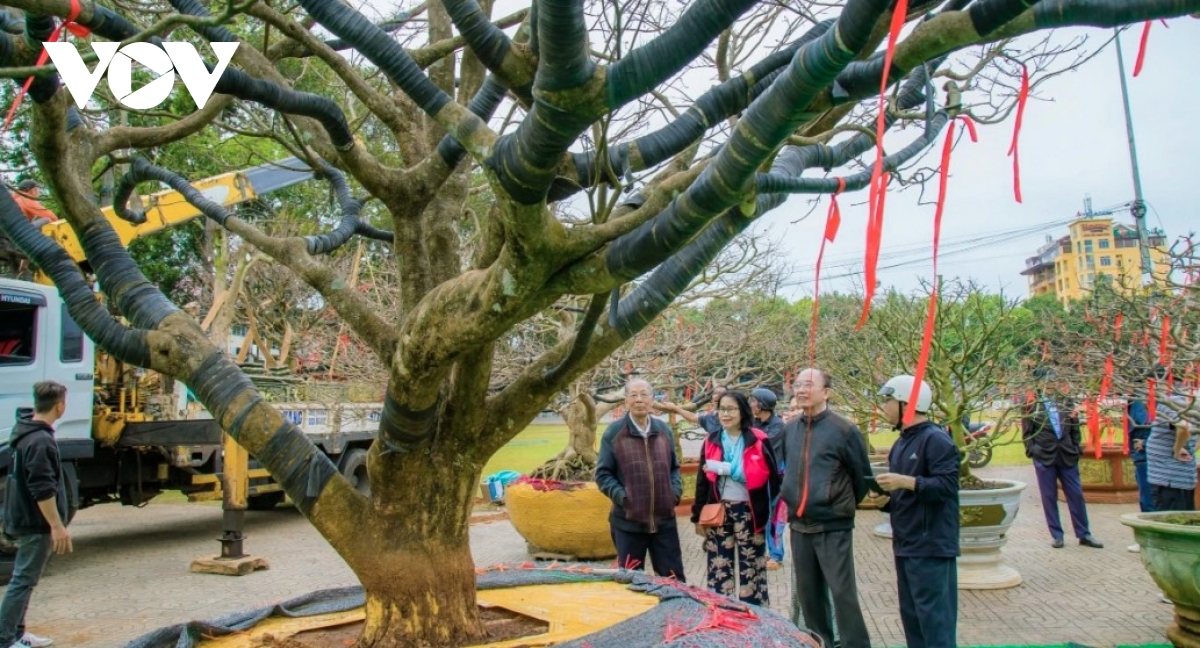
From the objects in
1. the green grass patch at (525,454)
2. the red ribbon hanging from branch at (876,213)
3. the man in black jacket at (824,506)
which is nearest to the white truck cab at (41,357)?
the man in black jacket at (824,506)

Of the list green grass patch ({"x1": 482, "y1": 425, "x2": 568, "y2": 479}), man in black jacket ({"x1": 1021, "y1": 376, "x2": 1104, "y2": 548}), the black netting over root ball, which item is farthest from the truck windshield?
man in black jacket ({"x1": 1021, "y1": 376, "x2": 1104, "y2": 548})

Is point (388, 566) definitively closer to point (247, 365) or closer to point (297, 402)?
point (297, 402)

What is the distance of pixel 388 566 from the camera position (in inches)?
138

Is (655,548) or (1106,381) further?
(1106,381)

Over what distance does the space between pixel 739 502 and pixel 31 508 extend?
15.8 feet

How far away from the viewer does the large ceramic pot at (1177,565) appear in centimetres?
509

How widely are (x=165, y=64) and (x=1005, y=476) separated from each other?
16420 millimetres

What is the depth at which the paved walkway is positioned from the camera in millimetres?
6285

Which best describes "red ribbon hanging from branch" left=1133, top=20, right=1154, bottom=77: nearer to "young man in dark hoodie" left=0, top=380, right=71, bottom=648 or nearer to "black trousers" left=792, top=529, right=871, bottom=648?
"black trousers" left=792, top=529, right=871, bottom=648

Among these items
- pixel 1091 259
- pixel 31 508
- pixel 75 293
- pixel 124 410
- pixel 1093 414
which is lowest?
pixel 31 508

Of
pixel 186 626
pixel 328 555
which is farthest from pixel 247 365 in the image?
pixel 186 626

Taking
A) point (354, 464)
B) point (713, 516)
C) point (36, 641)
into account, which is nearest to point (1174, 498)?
point (713, 516)

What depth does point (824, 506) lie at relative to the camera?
198 inches

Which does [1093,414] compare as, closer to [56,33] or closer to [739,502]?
[739,502]
